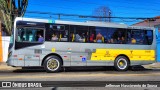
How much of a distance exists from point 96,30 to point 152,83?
13915mm

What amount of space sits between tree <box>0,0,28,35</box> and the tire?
871 centimetres

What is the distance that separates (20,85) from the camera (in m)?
4.39

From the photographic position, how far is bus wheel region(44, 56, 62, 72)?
16.9 meters

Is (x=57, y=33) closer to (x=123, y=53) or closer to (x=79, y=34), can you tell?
(x=79, y=34)

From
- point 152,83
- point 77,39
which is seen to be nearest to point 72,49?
point 77,39

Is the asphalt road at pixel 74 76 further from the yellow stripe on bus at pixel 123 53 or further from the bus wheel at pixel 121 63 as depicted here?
the bus wheel at pixel 121 63

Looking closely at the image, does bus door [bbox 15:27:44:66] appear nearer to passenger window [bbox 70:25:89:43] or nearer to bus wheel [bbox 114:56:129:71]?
passenger window [bbox 70:25:89:43]

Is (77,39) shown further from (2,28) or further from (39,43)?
(2,28)

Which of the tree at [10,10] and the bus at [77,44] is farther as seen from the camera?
the tree at [10,10]

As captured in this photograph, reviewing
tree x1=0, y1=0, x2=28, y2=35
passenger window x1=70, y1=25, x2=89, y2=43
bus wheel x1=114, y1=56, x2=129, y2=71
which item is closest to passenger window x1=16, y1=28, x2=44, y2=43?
passenger window x1=70, y1=25, x2=89, y2=43

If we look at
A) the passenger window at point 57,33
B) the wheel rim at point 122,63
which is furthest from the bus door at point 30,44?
the wheel rim at point 122,63

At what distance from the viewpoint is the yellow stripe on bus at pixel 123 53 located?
18594 mm

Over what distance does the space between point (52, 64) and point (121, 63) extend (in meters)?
4.60

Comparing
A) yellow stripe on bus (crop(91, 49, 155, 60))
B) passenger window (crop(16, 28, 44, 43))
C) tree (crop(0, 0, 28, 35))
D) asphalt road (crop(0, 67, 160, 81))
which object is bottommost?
asphalt road (crop(0, 67, 160, 81))
